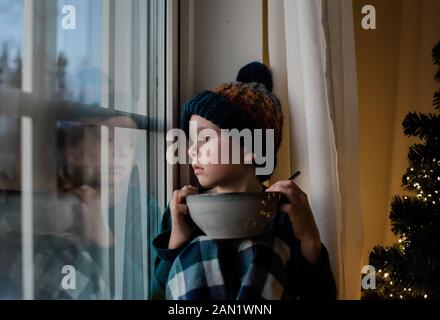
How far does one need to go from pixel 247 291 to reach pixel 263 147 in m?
0.26

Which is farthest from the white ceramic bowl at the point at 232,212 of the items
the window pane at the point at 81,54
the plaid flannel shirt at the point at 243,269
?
the window pane at the point at 81,54

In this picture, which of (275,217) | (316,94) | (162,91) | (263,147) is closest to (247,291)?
(275,217)

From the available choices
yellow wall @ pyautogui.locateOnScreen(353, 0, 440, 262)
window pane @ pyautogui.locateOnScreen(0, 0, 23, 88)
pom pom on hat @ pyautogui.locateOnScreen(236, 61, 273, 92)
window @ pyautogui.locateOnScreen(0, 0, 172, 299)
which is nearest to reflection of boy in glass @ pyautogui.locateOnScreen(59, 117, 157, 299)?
window @ pyautogui.locateOnScreen(0, 0, 172, 299)

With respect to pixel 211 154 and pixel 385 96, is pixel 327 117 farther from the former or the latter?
pixel 385 96

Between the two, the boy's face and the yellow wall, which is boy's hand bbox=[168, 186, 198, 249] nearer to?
the boy's face

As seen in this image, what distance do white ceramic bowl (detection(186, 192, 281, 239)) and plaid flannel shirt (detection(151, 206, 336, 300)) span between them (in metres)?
0.04

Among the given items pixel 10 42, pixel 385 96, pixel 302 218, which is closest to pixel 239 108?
pixel 302 218

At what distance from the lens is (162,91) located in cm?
96

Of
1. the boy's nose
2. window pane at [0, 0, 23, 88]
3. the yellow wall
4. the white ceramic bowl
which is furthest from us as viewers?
the yellow wall

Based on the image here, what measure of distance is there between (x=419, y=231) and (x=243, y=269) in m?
0.34

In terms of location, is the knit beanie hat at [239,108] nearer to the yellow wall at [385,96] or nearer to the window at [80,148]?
the window at [80,148]

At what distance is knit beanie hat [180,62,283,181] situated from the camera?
752 mm

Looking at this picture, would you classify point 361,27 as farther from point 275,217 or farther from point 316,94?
point 275,217

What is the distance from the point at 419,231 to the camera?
791mm
